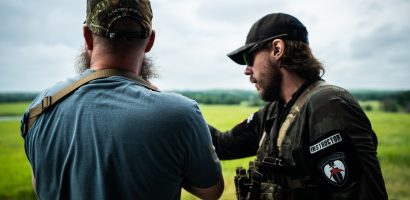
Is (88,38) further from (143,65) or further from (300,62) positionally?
(300,62)

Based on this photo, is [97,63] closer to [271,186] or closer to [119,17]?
[119,17]

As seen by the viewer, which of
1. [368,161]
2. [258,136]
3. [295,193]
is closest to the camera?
[368,161]

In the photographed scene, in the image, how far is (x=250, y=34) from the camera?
2.84 meters

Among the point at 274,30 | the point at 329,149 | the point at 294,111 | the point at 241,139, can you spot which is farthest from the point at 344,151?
the point at 241,139

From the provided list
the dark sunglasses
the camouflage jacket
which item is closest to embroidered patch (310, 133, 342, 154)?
the camouflage jacket

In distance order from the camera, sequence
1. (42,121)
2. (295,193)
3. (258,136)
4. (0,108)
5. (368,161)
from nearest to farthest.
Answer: (42,121)
(368,161)
(295,193)
(258,136)
(0,108)

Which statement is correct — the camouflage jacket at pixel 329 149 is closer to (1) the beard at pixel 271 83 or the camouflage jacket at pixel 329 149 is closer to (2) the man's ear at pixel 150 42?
(1) the beard at pixel 271 83

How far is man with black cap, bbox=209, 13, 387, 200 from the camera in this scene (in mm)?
2027

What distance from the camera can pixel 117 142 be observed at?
131 cm

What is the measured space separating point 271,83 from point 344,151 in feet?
3.10

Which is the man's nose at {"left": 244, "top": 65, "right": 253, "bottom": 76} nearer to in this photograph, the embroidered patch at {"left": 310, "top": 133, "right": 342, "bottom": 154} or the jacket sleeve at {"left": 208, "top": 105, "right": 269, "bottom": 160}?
the jacket sleeve at {"left": 208, "top": 105, "right": 269, "bottom": 160}

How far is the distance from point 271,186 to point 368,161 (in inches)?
25.9

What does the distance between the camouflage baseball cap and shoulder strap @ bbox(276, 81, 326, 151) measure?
1.37 meters

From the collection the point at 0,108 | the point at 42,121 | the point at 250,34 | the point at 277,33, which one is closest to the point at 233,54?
the point at 250,34
